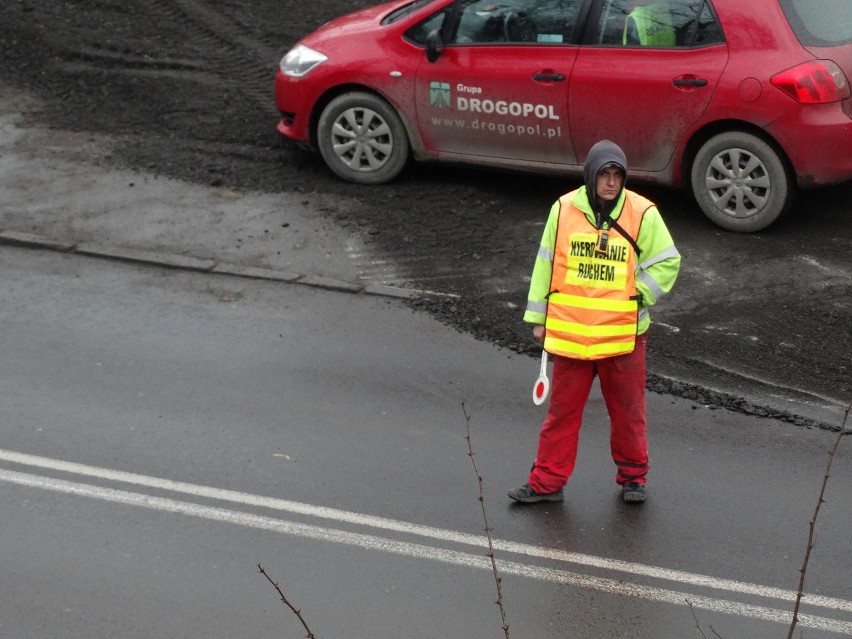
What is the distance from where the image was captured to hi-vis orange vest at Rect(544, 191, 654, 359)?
6305 mm

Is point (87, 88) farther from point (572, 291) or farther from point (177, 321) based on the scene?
point (572, 291)

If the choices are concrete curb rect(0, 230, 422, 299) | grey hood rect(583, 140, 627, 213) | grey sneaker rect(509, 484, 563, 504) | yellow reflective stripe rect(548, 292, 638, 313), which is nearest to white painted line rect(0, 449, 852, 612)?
grey sneaker rect(509, 484, 563, 504)

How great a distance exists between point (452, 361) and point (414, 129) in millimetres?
3062

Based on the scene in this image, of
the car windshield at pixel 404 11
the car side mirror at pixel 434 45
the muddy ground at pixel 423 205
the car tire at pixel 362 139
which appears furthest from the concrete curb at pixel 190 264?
the car windshield at pixel 404 11

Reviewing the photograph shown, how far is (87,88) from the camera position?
524 inches

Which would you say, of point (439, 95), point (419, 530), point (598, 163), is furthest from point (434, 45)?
point (419, 530)

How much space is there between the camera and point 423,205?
10609 millimetres

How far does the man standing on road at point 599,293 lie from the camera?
6.29 metres

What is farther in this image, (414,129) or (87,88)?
(87,88)

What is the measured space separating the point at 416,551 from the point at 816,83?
4926 millimetres

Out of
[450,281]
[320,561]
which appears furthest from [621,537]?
[450,281]

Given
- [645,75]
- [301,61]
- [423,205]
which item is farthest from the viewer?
[301,61]

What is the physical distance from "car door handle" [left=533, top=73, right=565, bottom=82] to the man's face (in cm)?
386

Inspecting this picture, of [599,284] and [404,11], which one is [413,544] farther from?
[404,11]
